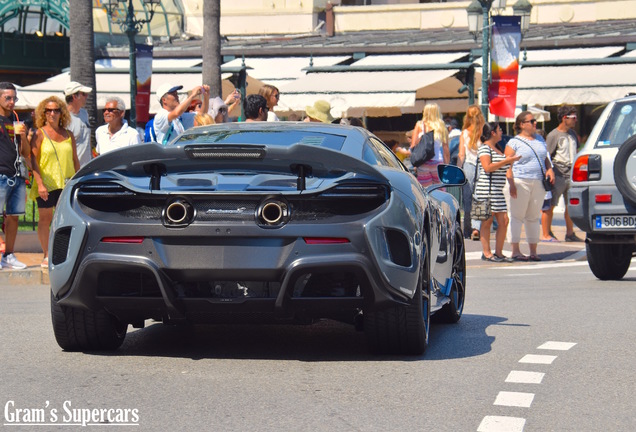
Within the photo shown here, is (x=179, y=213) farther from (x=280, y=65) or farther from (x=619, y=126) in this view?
(x=280, y=65)

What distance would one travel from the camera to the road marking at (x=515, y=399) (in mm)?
6582

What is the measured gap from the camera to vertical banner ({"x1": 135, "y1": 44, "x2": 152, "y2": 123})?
26.4 meters

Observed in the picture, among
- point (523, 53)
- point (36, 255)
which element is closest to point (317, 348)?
point (36, 255)

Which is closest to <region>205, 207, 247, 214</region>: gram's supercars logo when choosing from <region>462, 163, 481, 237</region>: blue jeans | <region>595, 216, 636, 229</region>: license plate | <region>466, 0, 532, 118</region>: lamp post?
<region>595, 216, 636, 229</region>: license plate

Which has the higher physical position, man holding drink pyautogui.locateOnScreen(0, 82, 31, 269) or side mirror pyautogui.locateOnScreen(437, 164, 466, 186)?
side mirror pyautogui.locateOnScreen(437, 164, 466, 186)

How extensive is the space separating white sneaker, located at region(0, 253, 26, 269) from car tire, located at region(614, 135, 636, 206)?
19.5ft

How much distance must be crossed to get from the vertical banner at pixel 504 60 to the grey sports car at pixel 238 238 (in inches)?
573

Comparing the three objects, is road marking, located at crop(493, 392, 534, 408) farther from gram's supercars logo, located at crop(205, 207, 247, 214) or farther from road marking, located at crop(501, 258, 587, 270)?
road marking, located at crop(501, 258, 587, 270)

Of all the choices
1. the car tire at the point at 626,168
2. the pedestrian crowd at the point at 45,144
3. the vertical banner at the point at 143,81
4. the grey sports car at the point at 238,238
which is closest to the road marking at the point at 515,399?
the grey sports car at the point at 238,238

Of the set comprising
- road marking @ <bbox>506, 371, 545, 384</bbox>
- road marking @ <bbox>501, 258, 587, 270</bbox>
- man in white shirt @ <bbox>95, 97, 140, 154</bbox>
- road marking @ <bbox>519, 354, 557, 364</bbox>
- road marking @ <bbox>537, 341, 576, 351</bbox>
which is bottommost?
road marking @ <bbox>501, 258, 587, 270</bbox>

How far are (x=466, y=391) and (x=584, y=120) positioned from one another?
90.2 feet

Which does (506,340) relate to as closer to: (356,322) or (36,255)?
(356,322)

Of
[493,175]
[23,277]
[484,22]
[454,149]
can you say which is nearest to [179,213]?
[23,277]

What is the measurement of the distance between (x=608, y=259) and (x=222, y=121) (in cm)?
453
